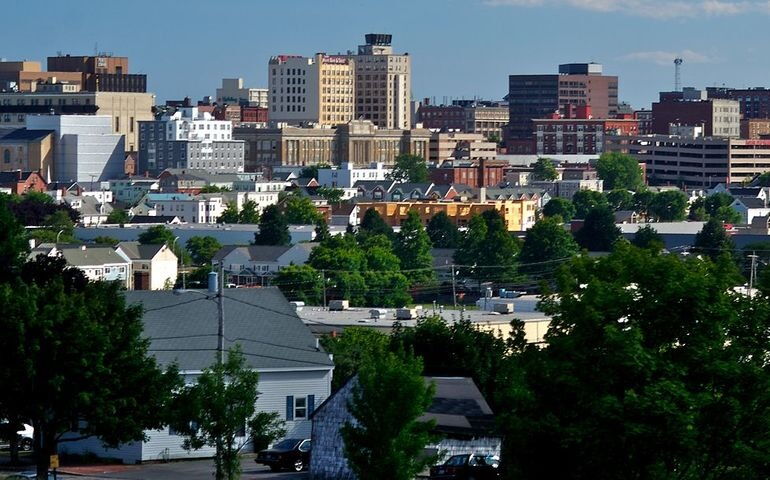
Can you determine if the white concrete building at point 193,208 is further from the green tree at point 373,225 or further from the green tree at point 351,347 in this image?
the green tree at point 351,347

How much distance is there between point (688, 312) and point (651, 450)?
2.64m

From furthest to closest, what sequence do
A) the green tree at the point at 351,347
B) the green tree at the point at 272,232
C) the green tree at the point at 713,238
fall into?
the green tree at the point at 272,232 < the green tree at the point at 713,238 < the green tree at the point at 351,347

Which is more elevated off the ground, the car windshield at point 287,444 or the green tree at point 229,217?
the green tree at point 229,217

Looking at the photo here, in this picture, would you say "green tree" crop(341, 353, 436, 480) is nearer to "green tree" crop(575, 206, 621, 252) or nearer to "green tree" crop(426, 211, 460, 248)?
"green tree" crop(575, 206, 621, 252)

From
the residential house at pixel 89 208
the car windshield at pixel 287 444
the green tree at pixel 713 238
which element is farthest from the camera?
the residential house at pixel 89 208

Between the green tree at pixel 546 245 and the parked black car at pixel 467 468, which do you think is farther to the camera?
the green tree at pixel 546 245

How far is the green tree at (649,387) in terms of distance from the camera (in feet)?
127

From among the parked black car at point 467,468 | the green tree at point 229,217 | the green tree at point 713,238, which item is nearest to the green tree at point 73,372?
the parked black car at point 467,468

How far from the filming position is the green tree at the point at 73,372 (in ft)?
156

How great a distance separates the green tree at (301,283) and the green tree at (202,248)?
→ 20302 millimetres

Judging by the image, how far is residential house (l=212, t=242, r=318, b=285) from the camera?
136 metres

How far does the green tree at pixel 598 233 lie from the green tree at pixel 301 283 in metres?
37.7

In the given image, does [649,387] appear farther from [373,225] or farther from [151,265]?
[373,225]

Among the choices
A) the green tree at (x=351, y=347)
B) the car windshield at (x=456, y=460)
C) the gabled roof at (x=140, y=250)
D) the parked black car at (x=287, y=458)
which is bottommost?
the parked black car at (x=287, y=458)
